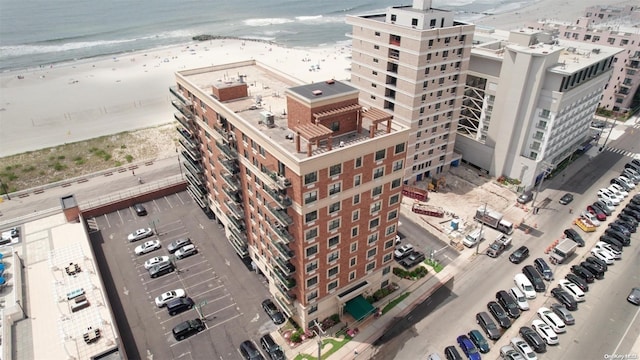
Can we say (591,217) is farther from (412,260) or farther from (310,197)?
(310,197)

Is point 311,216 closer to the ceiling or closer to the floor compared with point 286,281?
closer to the ceiling

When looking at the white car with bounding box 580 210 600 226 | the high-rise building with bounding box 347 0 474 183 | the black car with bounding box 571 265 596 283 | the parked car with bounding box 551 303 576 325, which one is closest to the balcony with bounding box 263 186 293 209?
the high-rise building with bounding box 347 0 474 183

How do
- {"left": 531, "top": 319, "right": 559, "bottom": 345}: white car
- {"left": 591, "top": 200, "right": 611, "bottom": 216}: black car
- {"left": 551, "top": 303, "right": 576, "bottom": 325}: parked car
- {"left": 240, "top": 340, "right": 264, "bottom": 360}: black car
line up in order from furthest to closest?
{"left": 591, "top": 200, "right": 611, "bottom": 216}: black car, {"left": 551, "top": 303, "right": 576, "bottom": 325}: parked car, {"left": 531, "top": 319, "right": 559, "bottom": 345}: white car, {"left": 240, "top": 340, "right": 264, "bottom": 360}: black car

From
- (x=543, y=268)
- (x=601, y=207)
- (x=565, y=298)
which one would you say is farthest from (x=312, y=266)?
(x=601, y=207)

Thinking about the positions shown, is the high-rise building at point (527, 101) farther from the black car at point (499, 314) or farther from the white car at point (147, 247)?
the white car at point (147, 247)

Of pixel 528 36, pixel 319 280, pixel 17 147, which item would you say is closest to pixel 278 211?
pixel 319 280

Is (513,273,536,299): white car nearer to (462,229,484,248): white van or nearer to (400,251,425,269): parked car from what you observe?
(462,229,484,248): white van

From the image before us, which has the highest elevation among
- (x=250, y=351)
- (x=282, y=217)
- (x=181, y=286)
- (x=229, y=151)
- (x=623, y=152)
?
(x=229, y=151)
